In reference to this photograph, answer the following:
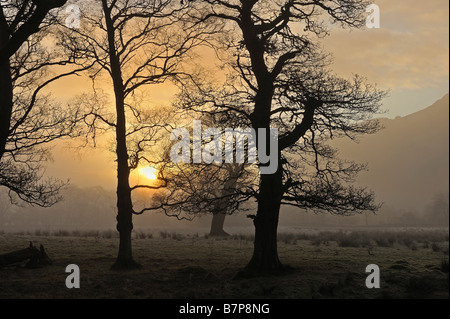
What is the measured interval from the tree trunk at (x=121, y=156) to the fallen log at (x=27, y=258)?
2.82m

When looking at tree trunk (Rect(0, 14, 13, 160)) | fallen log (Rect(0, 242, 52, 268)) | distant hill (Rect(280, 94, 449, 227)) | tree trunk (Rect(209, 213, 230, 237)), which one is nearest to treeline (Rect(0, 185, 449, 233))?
distant hill (Rect(280, 94, 449, 227))

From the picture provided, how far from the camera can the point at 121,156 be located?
592 inches

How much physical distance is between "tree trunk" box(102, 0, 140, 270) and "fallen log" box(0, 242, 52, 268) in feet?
9.25

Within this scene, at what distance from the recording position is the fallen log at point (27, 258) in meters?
14.1

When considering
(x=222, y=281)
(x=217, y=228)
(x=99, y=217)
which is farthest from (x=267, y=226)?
(x=99, y=217)

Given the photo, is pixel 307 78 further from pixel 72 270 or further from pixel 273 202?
pixel 72 270

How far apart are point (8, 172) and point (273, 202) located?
10.3 m

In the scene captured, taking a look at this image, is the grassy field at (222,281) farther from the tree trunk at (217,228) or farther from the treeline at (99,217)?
the treeline at (99,217)

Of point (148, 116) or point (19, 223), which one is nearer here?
point (148, 116)

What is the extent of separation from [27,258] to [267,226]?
27.3ft

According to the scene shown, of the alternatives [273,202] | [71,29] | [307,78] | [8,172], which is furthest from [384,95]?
[8,172]

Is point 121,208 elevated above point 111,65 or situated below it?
below
